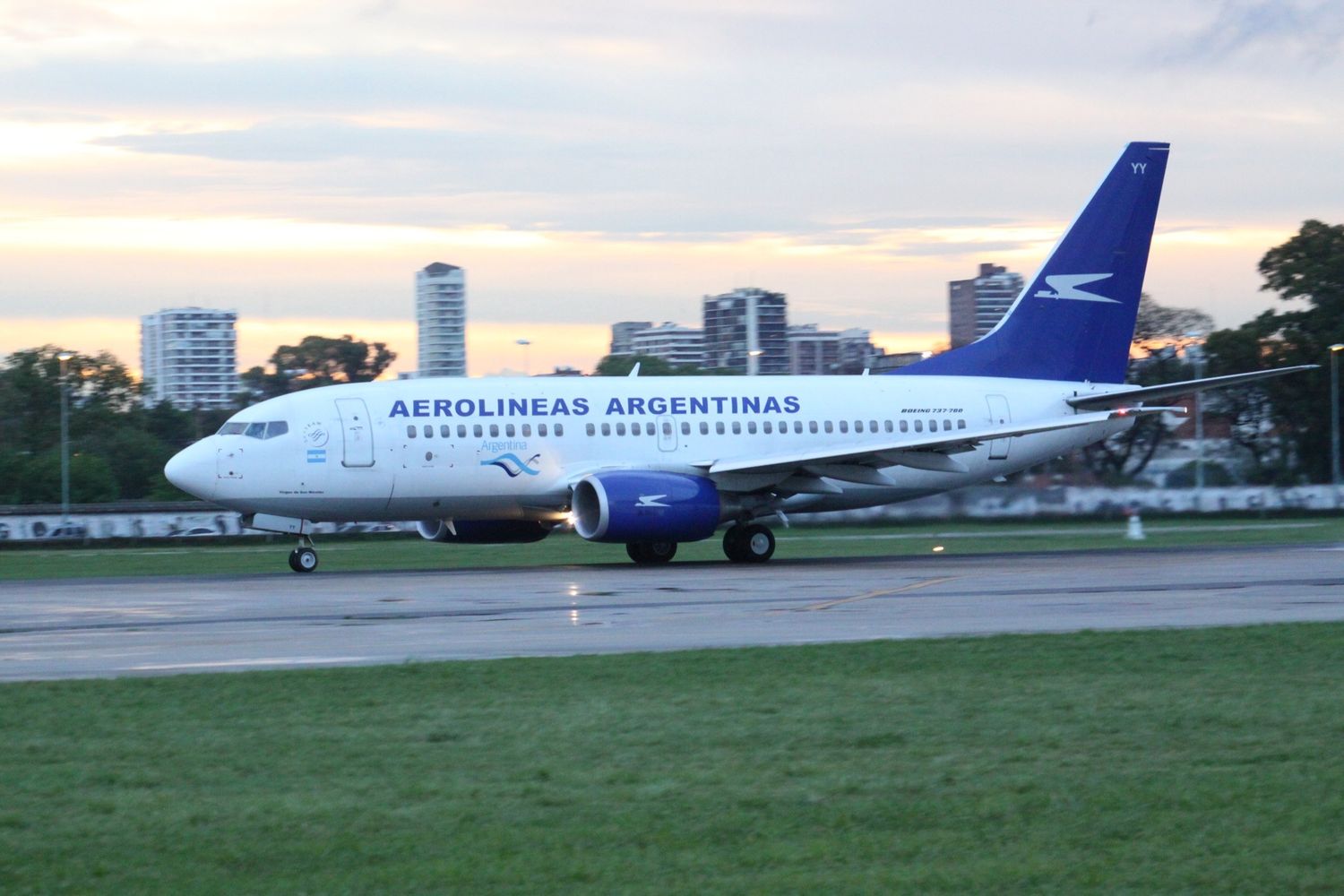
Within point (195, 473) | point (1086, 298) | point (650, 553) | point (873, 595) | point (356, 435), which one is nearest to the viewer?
point (873, 595)

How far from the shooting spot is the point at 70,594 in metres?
24.6

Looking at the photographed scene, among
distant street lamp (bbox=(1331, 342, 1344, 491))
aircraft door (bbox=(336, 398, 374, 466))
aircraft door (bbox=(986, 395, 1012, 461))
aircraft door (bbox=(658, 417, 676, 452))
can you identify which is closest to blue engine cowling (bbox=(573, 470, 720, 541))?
aircraft door (bbox=(658, 417, 676, 452))

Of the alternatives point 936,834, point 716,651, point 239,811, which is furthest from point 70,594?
point 936,834

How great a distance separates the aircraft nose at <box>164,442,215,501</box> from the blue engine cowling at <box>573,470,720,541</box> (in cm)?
674

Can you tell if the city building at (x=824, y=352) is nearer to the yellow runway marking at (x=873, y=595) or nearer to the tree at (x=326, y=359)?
the tree at (x=326, y=359)

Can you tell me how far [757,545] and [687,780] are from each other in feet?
73.5

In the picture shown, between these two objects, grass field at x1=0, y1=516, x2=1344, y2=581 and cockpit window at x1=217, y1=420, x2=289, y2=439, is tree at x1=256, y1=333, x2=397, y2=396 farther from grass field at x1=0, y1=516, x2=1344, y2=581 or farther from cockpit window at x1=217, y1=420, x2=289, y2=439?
cockpit window at x1=217, y1=420, x2=289, y2=439

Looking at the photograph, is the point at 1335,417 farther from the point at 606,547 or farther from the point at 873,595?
the point at 873,595

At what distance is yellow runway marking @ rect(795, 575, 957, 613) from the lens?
67.5 feet

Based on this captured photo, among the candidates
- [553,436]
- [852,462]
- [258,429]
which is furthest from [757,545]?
[258,429]

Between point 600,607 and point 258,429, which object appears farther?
point 258,429

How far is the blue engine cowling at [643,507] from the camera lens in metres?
29.4

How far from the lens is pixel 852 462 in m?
31.6

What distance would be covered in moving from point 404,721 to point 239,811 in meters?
2.92
